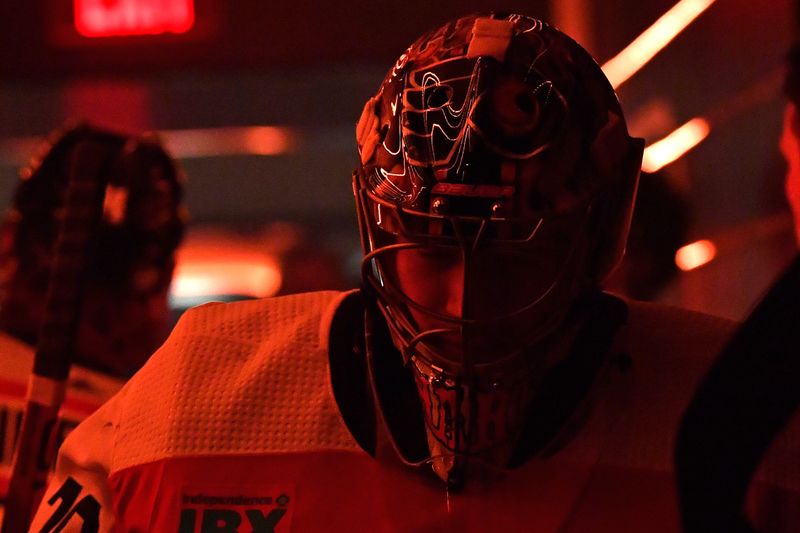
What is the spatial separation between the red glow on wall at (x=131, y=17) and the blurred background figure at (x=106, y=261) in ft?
2.68

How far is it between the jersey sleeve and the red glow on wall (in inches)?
71.4

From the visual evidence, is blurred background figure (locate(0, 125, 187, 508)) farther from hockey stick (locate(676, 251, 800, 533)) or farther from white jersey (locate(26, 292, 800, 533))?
hockey stick (locate(676, 251, 800, 533))

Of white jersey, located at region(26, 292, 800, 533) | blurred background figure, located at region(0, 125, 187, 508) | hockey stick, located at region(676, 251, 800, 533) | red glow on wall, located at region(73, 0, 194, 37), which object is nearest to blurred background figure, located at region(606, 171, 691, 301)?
blurred background figure, located at region(0, 125, 187, 508)

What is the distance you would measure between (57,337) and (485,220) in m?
0.89

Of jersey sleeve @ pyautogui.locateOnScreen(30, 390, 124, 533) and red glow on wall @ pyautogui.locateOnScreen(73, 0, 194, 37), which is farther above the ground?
red glow on wall @ pyautogui.locateOnScreen(73, 0, 194, 37)

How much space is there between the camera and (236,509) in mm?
1348

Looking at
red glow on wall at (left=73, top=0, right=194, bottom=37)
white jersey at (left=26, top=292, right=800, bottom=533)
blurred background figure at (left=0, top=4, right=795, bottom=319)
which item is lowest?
white jersey at (left=26, top=292, right=800, bottom=533)

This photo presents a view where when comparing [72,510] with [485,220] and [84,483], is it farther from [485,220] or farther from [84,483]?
[485,220]

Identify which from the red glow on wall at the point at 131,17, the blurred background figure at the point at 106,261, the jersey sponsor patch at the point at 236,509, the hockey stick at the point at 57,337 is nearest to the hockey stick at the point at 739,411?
the jersey sponsor patch at the point at 236,509

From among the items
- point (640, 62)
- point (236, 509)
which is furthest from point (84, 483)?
point (640, 62)

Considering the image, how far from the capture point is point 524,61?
1.37 meters

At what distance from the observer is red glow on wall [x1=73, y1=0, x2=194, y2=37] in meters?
3.15

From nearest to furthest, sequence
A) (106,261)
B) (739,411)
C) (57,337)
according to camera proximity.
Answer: (739,411)
(57,337)
(106,261)

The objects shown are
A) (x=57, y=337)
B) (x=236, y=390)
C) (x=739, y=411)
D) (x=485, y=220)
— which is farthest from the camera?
(x=57, y=337)
